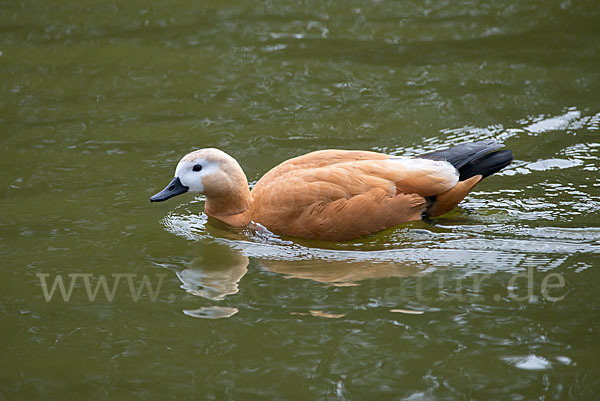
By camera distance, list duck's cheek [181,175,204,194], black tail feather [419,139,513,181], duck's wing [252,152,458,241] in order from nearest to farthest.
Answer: duck's wing [252,152,458,241]
duck's cheek [181,175,204,194]
black tail feather [419,139,513,181]

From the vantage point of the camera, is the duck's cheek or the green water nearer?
the green water

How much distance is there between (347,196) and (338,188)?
10cm

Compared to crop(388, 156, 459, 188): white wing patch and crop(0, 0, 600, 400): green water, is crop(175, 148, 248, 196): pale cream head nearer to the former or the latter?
crop(0, 0, 600, 400): green water

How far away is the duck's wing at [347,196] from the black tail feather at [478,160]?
105mm

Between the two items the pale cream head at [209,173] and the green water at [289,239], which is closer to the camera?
the green water at [289,239]

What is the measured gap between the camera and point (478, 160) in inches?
260

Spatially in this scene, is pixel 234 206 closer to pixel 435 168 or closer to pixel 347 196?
pixel 347 196

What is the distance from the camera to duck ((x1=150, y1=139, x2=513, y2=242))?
6250 millimetres

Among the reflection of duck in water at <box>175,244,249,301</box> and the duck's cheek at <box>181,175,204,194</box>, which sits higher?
the duck's cheek at <box>181,175,204,194</box>

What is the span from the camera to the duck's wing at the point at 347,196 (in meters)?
6.24

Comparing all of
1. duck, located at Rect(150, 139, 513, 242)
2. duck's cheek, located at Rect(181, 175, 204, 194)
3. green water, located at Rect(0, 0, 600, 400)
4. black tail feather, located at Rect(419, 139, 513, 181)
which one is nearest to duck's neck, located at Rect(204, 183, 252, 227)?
duck, located at Rect(150, 139, 513, 242)

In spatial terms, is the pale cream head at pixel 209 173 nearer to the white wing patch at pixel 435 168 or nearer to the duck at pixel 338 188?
the duck at pixel 338 188

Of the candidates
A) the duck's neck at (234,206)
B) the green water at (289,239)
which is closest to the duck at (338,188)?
the duck's neck at (234,206)

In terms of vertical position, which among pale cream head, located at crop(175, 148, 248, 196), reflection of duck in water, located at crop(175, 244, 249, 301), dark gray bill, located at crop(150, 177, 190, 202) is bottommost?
reflection of duck in water, located at crop(175, 244, 249, 301)
